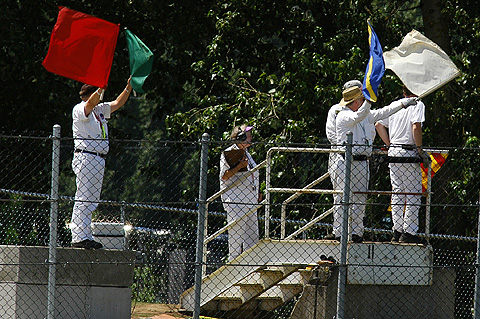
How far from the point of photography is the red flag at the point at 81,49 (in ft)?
29.6

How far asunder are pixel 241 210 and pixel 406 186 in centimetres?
226

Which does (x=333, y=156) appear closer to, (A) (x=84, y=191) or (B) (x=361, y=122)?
(B) (x=361, y=122)

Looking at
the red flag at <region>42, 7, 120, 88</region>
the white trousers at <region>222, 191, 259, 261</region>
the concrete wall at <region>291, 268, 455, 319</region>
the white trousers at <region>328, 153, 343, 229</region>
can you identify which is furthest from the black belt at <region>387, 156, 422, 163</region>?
the red flag at <region>42, 7, 120, 88</region>

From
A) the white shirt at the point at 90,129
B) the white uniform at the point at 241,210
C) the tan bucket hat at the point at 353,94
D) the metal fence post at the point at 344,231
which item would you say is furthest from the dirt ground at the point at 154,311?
the tan bucket hat at the point at 353,94

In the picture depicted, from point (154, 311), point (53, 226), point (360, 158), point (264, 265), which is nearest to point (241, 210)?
point (154, 311)

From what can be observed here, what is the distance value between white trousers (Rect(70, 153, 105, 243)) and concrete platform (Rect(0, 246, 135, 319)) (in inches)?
10.1

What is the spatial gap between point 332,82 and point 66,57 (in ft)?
22.0

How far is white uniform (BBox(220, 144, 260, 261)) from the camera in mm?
10484

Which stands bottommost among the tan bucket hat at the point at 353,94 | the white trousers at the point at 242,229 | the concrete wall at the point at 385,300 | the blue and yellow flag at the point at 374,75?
the concrete wall at the point at 385,300

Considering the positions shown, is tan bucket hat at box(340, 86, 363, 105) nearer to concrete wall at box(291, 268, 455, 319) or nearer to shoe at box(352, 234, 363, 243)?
shoe at box(352, 234, 363, 243)

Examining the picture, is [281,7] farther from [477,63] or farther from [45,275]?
[45,275]

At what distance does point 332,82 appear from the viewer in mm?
14766

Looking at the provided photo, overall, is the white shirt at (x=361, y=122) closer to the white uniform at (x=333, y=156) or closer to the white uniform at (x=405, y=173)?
the white uniform at (x=333, y=156)

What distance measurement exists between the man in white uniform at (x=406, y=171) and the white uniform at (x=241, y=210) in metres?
1.91
